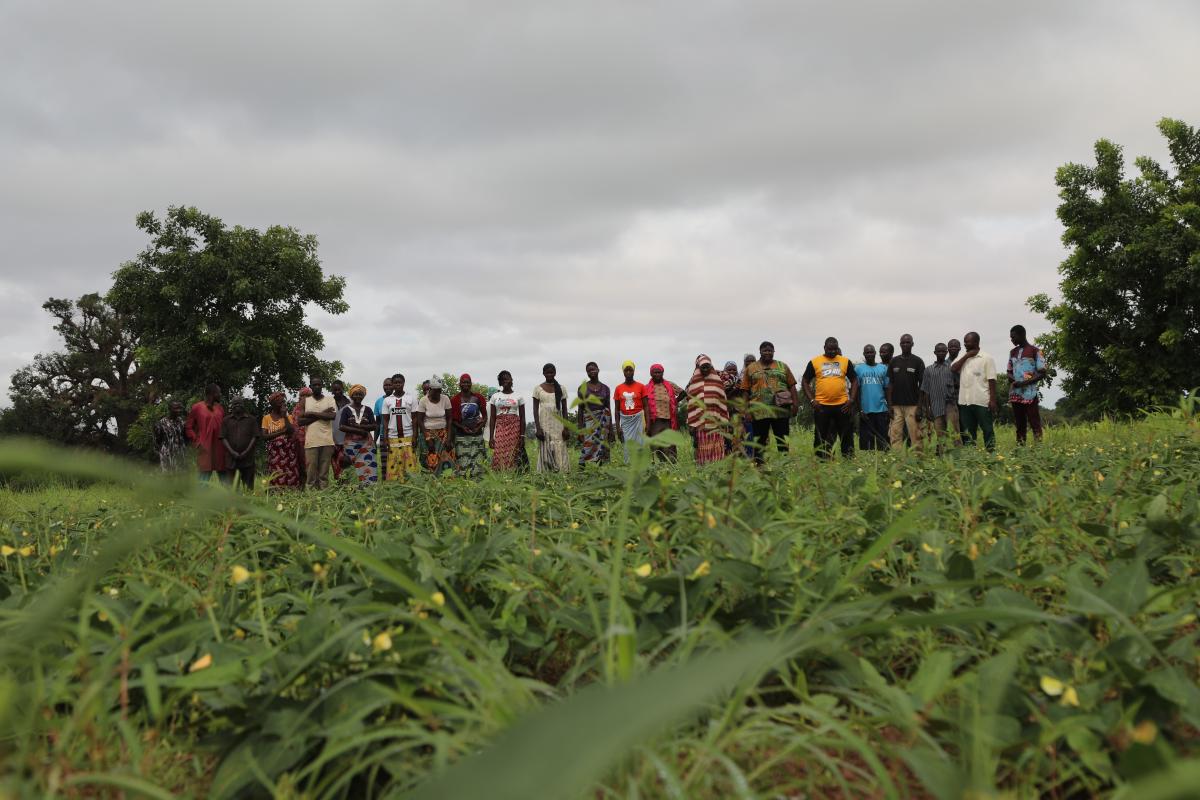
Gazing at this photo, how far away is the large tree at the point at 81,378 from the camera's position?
1528 inches

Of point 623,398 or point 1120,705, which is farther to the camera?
point 623,398

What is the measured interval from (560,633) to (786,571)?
0.46 meters

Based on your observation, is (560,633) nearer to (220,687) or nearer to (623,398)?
(220,687)

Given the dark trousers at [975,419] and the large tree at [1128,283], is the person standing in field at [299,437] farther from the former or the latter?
the large tree at [1128,283]

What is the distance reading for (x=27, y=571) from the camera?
222 centimetres

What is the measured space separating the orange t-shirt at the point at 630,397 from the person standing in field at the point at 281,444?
174 inches

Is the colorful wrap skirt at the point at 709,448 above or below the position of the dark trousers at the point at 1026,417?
below

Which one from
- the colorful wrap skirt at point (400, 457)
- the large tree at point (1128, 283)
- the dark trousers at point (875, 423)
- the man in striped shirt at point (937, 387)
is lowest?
the colorful wrap skirt at point (400, 457)

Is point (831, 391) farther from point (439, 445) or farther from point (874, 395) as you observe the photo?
point (439, 445)

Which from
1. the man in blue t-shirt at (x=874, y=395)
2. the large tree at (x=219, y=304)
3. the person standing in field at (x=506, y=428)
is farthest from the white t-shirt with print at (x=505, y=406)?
the large tree at (x=219, y=304)

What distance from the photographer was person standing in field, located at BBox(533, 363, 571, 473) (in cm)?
1147

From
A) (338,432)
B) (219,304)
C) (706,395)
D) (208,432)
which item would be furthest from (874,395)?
A: (219,304)

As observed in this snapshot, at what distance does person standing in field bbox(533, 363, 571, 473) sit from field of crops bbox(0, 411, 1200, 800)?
9.33 metres

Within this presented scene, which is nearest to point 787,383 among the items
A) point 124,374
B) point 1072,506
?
point 1072,506
